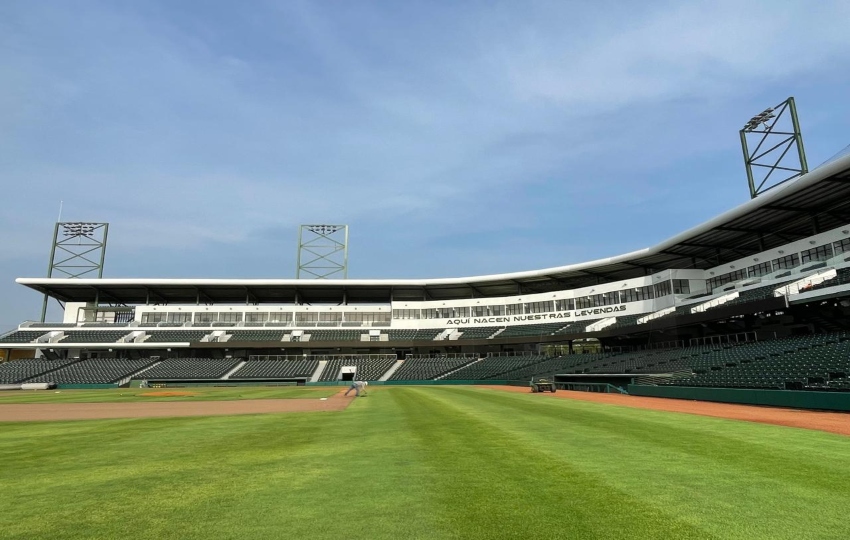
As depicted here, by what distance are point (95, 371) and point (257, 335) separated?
21.9 m

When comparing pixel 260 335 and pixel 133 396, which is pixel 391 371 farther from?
pixel 133 396

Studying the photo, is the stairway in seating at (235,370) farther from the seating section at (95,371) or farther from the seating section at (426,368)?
the seating section at (426,368)

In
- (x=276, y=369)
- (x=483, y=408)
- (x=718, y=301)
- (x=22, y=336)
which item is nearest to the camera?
(x=483, y=408)

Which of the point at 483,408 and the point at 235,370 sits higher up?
the point at 235,370

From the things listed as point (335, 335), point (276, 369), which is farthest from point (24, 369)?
point (335, 335)

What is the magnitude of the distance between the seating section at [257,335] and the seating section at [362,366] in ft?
31.9

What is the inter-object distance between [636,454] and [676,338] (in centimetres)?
4728

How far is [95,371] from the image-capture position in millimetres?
64938

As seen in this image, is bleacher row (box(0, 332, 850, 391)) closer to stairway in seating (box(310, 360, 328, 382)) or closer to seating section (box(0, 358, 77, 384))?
seating section (box(0, 358, 77, 384))

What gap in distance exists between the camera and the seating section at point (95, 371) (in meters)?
61.6

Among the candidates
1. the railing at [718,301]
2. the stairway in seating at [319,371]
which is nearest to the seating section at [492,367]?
the stairway in seating at [319,371]

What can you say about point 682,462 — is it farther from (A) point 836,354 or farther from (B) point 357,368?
(B) point 357,368

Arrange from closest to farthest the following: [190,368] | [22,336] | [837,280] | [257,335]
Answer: [837,280], [190,368], [22,336], [257,335]

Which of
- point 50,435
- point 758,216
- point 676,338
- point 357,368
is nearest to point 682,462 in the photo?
point 50,435
